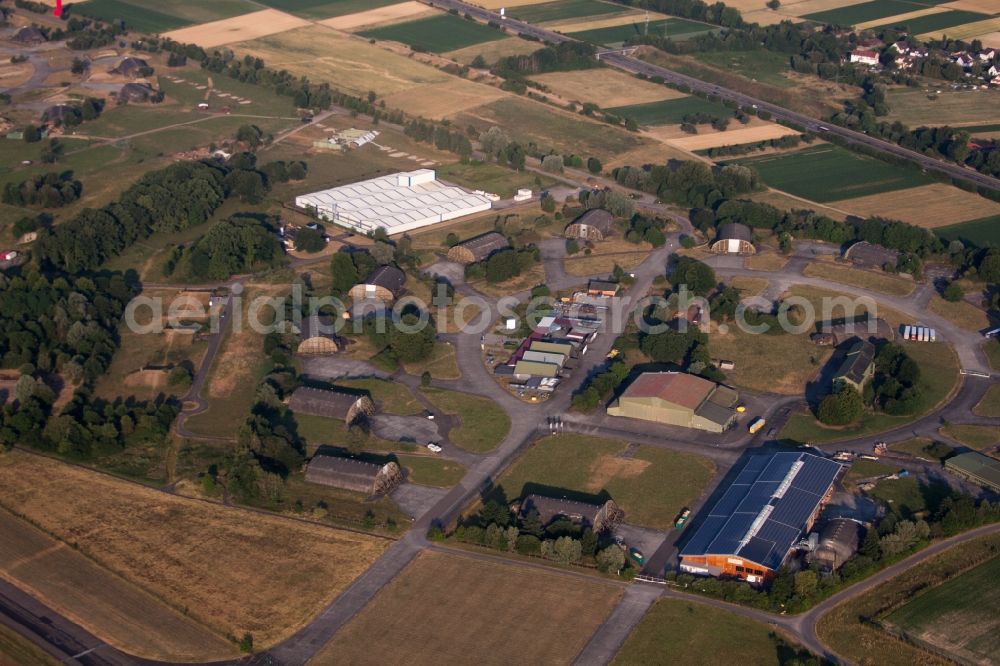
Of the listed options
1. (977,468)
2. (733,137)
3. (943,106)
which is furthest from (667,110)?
(977,468)

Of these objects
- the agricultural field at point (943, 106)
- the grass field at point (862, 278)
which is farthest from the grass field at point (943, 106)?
the grass field at point (862, 278)

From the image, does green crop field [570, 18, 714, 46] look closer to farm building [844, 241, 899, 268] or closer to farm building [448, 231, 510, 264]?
farm building [448, 231, 510, 264]

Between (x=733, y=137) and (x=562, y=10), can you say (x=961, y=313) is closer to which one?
(x=733, y=137)

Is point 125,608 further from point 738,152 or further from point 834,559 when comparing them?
point 738,152

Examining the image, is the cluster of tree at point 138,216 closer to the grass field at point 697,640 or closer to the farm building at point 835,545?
the grass field at point 697,640

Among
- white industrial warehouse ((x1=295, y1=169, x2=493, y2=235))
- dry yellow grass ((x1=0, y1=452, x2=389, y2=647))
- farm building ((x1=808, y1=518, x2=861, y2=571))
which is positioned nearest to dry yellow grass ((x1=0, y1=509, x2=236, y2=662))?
dry yellow grass ((x1=0, y1=452, x2=389, y2=647))

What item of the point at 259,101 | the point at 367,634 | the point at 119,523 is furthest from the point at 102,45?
the point at 367,634
